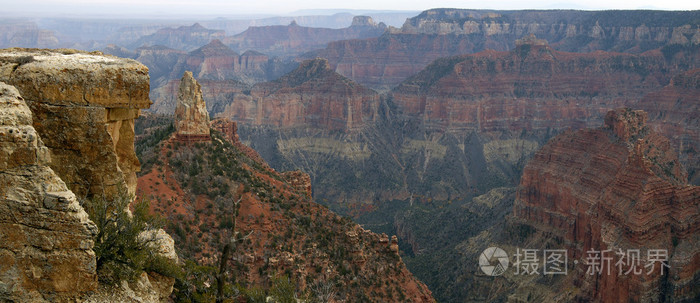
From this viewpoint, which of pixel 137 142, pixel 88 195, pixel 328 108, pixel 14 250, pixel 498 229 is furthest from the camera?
pixel 328 108

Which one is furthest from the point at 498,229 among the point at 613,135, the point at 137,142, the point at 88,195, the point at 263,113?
the point at 263,113

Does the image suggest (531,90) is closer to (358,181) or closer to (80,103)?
(358,181)

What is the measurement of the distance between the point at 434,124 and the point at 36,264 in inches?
5550

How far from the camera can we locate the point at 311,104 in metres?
148

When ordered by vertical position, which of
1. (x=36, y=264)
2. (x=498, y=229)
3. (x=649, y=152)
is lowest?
(x=498, y=229)

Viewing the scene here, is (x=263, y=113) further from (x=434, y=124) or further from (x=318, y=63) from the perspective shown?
(x=434, y=124)

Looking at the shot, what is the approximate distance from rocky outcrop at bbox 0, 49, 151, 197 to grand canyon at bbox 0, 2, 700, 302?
5 cm

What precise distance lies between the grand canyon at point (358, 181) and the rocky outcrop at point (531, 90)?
0.50 metres

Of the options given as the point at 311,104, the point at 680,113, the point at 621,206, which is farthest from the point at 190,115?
the point at 311,104

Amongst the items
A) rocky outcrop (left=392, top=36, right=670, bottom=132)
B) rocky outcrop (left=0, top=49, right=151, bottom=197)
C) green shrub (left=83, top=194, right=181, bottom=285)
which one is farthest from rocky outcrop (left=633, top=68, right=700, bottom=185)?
rocky outcrop (left=0, top=49, right=151, bottom=197)

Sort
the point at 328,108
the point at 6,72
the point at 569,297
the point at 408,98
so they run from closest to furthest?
the point at 6,72 → the point at 569,297 → the point at 328,108 → the point at 408,98

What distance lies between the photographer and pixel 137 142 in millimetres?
46438

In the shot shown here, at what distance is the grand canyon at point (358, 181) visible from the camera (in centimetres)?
1470

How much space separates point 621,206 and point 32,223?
183 feet
